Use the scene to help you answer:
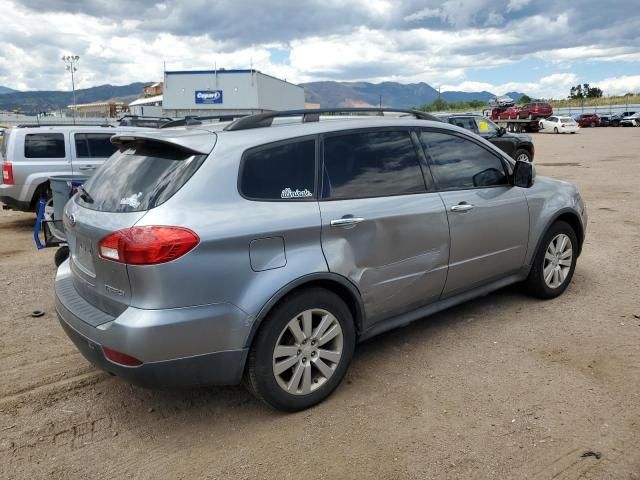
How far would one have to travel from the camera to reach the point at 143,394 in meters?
3.54

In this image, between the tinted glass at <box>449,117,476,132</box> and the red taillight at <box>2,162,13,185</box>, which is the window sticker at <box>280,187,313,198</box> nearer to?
the red taillight at <box>2,162,13,185</box>

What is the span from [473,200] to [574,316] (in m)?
1.47

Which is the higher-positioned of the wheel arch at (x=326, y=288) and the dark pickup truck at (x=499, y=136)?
the dark pickup truck at (x=499, y=136)

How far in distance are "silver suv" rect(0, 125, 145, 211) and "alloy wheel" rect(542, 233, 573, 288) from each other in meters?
6.50

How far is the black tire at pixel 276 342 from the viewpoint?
2.98 meters

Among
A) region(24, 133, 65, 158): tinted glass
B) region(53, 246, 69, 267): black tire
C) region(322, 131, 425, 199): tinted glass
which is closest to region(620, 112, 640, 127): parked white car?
region(24, 133, 65, 158): tinted glass

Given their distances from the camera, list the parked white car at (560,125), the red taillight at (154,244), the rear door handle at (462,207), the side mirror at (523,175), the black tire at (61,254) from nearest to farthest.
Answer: the red taillight at (154,244), the rear door handle at (462,207), the side mirror at (523,175), the black tire at (61,254), the parked white car at (560,125)

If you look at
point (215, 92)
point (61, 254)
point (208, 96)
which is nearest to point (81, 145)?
point (61, 254)

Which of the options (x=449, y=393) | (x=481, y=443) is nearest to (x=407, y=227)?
(x=449, y=393)

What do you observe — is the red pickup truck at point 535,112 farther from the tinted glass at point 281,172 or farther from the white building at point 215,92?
the tinted glass at point 281,172

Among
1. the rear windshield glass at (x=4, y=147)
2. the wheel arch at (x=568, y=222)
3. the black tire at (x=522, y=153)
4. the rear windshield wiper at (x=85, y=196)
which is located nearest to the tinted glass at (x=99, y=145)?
the rear windshield glass at (x=4, y=147)

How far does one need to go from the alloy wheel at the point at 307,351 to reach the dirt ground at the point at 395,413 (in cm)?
Result: 21

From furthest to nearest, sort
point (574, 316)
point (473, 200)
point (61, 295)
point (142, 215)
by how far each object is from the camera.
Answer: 1. point (574, 316)
2. point (473, 200)
3. point (61, 295)
4. point (142, 215)

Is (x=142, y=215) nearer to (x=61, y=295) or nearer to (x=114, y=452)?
(x=61, y=295)
